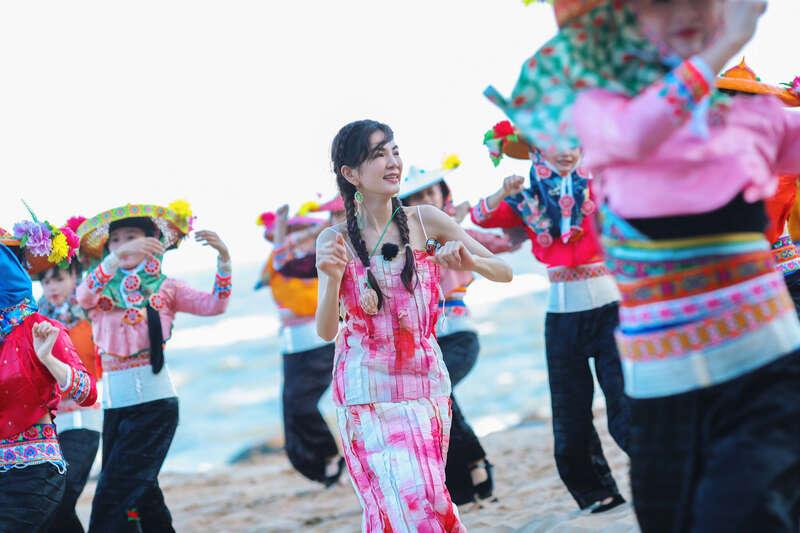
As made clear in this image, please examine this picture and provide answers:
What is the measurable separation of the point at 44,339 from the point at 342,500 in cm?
428

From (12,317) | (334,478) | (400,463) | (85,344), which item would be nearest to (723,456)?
(400,463)

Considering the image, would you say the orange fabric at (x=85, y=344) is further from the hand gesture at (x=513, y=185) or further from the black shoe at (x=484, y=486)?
the hand gesture at (x=513, y=185)

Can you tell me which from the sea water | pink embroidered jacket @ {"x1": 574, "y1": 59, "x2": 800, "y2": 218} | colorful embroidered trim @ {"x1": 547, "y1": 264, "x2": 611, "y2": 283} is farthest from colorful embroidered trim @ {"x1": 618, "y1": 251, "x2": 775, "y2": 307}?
the sea water

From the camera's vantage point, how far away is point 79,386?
15.4 feet

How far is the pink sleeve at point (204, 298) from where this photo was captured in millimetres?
Result: 6168

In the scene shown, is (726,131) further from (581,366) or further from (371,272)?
(581,366)

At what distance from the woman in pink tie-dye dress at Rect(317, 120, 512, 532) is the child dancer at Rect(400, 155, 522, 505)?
1935 mm

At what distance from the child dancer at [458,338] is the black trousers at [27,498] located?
268 centimetres

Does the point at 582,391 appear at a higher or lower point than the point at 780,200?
lower

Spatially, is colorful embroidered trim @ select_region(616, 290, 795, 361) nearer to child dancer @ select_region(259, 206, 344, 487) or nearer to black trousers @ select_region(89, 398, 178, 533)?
black trousers @ select_region(89, 398, 178, 533)

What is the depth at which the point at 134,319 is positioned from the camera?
597 centimetres

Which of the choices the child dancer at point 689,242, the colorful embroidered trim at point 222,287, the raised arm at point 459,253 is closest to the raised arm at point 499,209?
the raised arm at point 459,253

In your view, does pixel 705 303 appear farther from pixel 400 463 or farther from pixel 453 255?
pixel 400 463

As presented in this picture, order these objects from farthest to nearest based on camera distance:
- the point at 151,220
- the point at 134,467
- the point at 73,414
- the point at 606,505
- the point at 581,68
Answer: the point at 151,220
the point at 73,414
the point at 134,467
the point at 606,505
the point at 581,68
